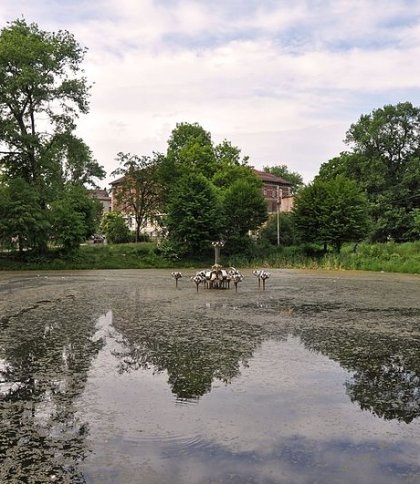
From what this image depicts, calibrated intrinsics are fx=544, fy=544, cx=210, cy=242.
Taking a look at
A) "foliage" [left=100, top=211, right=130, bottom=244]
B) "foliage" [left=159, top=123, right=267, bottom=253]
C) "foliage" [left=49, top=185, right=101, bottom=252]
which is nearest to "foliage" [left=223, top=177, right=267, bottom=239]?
"foliage" [left=159, top=123, right=267, bottom=253]

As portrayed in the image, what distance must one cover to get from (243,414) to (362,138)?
56.1 metres

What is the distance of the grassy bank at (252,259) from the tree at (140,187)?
32.9 ft

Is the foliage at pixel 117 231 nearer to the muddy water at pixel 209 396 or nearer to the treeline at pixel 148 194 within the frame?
the treeline at pixel 148 194

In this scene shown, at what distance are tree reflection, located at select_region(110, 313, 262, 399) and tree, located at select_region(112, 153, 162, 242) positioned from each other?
133 ft

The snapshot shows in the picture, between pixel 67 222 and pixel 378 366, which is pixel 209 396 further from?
pixel 67 222

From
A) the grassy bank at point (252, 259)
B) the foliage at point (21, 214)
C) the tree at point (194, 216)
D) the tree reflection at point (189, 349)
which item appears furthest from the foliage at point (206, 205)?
the tree reflection at point (189, 349)

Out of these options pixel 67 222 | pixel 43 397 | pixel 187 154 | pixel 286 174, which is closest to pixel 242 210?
pixel 187 154

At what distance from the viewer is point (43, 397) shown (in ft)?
24.8

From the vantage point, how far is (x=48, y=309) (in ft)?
54.5

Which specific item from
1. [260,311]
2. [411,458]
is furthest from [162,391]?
[260,311]

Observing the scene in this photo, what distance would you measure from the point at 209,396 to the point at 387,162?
56.7 meters

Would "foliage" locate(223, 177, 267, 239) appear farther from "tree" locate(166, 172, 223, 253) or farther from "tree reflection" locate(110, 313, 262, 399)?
"tree reflection" locate(110, 313, 262, 399)

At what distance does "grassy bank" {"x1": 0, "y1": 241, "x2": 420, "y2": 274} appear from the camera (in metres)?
37.9

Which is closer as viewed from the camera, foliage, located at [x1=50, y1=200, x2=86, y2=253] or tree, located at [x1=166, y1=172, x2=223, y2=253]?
foliage, located at [x1=50, y1=200, x2=86, y2=253]
